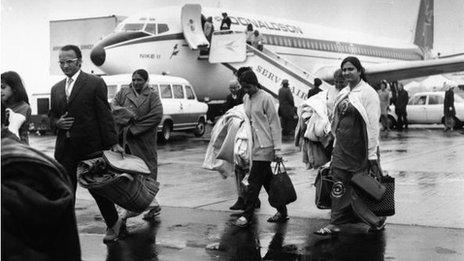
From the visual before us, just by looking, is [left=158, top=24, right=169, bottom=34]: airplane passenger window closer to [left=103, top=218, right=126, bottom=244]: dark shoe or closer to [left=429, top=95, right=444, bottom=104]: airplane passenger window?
[left=429, top=95, right=444, bottom=104]: airplane passenger window

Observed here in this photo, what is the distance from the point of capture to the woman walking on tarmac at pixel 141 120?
7031 millimetres

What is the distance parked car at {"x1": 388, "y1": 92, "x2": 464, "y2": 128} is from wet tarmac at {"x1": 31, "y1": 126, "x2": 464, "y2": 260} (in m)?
13.1

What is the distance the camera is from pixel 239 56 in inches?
861

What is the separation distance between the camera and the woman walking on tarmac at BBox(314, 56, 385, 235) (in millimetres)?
6055

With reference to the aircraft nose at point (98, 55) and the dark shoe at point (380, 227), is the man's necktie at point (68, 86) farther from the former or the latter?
the aircraft nose at point (98, 55)

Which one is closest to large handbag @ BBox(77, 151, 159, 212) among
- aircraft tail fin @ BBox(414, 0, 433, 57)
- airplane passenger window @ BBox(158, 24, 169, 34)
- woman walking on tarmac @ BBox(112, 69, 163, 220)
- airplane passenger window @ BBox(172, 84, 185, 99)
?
woman walking on tarmac @ BBox(112, 69, 163, 220)

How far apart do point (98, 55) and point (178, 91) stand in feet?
10.0

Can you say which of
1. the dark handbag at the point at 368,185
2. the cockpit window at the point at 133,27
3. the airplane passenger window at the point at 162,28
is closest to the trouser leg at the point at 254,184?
the dark handbag at the point at 368,185

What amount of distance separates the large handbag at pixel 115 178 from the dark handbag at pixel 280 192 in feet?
4.92

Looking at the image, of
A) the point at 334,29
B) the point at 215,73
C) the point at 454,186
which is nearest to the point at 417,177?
the point at 454,186

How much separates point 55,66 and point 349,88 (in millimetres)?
22226

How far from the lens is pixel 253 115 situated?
6.99m

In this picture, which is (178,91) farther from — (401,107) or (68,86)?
(68,86)

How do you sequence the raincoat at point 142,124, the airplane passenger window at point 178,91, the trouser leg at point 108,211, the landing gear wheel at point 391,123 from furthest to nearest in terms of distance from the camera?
the landing gear wheel at point 391,123 < the airplane passenger window at point 178,91 < the raincoat at point 142,124 < the trouser leg at point 108,211
